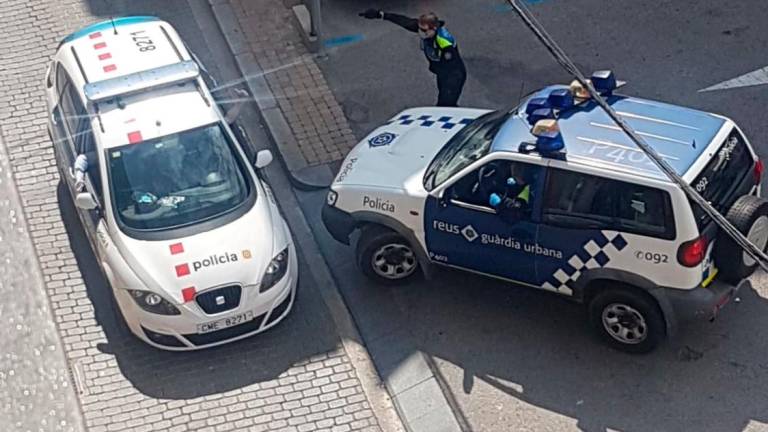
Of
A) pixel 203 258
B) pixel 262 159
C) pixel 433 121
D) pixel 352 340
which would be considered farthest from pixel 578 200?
pixel 203 258

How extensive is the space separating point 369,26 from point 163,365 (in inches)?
225

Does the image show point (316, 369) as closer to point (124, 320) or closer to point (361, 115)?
point (124, 320)

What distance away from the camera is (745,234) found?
28.4 ft

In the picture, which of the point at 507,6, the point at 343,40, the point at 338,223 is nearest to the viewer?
the point at 338,223

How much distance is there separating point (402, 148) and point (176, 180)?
6.85 ft

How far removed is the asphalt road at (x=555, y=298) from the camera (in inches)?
362

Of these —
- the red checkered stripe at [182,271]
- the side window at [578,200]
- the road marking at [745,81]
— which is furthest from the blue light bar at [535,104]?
the road marking at [745,81]

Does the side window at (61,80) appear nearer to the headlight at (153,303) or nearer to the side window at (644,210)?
the headlight at (153,303)

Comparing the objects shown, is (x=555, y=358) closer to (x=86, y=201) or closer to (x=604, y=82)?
(x=604, y=82)

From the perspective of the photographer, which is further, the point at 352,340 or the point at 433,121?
the point at 433,121

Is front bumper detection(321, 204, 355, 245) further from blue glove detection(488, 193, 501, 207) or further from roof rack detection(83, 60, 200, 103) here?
roof rack detection(83, 60, 200, 103)

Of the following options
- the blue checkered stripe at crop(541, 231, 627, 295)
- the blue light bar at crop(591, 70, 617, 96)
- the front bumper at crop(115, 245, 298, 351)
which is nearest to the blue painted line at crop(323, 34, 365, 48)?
the front bumper at crop(115, 245, 298, 351)

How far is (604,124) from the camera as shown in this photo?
9.20 metres

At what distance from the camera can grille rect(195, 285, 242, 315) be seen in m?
9.52
